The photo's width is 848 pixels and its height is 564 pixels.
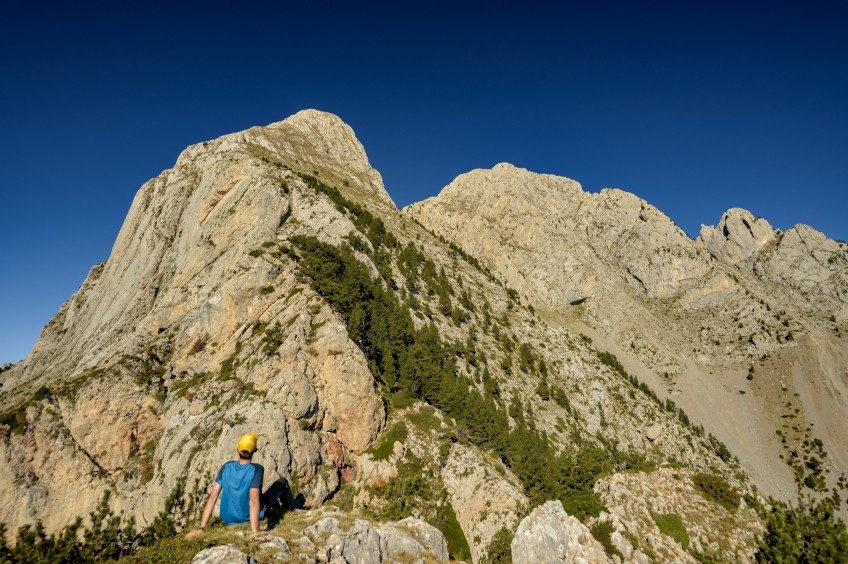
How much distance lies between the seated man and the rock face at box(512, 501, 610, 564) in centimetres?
1056

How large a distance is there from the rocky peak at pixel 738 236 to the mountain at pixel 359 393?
6503 cm

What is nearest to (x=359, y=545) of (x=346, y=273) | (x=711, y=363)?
(x=346, y=273)

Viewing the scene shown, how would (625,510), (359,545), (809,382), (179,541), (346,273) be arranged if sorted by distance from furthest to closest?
(809,382) < (346,273) < (625,510) < (359,545) < (179,541)

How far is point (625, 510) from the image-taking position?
15867mm

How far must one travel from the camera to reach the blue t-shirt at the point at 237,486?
36.9 feet

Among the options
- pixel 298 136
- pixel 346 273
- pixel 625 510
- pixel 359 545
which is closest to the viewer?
pixel 359 545

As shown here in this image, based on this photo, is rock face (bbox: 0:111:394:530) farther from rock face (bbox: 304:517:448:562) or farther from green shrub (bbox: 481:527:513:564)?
rock face (bbox: 304:517:448:562)

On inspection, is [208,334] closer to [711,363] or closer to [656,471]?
[656,471]

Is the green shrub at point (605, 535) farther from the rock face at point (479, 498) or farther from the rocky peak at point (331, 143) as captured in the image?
the rocky peak at point (331, 143)

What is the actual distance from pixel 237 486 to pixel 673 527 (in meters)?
15.3

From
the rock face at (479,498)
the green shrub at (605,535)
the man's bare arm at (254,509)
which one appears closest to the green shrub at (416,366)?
the rock face at (479,498)

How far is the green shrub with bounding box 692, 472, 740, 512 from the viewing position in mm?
15906

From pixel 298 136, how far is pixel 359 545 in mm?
106457

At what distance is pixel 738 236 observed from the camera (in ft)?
590
